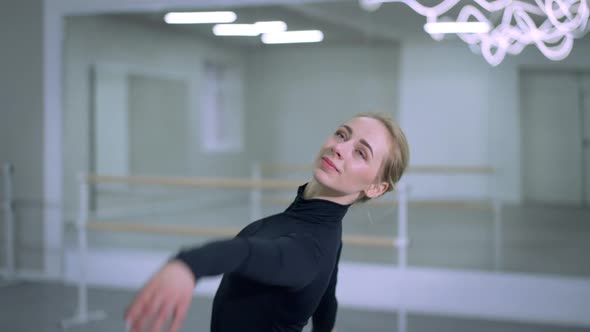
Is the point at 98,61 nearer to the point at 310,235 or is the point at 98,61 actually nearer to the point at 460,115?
the point at 460,115

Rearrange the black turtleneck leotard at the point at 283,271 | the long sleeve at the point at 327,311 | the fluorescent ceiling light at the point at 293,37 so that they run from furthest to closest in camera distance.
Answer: the fluorescent ceiling light at the point at 293,37 < the long sleeve at the point at 327,311 < the black turtleneck leotard at the point at 283,271

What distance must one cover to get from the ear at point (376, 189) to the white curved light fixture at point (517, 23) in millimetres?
1799

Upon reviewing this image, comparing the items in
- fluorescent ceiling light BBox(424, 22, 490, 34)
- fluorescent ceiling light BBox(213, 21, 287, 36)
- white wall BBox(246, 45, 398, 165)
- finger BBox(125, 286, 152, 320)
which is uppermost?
fluorescent ceiling light BBox(213, 21, 287, 36)

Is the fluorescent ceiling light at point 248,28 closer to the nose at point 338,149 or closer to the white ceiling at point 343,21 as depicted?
the white ceiling at point 343,21

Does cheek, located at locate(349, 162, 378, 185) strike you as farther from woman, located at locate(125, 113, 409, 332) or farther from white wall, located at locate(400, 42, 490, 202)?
white wall, located at locate(400, 42, 490, 202)

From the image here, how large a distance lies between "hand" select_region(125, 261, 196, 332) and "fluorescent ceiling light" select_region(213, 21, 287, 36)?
13.6ft

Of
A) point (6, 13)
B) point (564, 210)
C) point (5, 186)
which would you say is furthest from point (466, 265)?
point (6, 13)

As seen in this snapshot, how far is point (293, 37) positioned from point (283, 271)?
3.96 meters

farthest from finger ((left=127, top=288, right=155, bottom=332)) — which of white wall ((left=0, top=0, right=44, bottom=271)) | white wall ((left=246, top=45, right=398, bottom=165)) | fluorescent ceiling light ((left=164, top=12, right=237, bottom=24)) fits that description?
white wall ((left=0, top=0, right=44, bottom=271))

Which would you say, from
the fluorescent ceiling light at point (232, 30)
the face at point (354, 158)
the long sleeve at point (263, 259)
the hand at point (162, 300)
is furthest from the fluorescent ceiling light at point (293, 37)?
the hand at point (162, 300)

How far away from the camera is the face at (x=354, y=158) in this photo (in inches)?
40.6

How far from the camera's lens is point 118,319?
167 inches

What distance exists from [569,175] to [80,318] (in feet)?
9.52

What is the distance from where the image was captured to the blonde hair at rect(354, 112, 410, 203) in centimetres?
107
